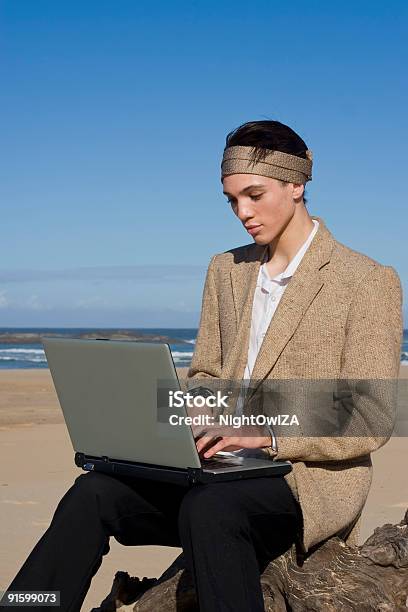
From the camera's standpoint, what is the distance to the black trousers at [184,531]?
2941 mm

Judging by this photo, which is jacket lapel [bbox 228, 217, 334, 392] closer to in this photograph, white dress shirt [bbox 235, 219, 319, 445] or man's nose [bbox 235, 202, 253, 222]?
white dress shirt [bbox 235, 219, 319, 445]

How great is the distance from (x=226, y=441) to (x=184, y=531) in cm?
32

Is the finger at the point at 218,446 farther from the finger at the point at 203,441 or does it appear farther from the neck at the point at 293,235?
the neck at the point at 293,235

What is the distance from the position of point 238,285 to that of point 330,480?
866 millimetres

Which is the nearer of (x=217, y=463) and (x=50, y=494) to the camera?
(x=217, y=463)

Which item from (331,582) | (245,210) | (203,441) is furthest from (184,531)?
(245,210)

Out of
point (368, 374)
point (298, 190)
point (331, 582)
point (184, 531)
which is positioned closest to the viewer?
point (184, 531)

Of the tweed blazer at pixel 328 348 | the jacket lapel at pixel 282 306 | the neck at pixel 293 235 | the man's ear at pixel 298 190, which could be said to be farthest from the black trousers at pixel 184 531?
the man's ear at pixel 298 190

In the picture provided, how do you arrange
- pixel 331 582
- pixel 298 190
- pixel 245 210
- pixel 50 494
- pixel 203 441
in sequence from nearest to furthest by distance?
pixel 203 441 < pixel 331 582 < pixel 245 210 < pixel 298 190 < pixel 50 494

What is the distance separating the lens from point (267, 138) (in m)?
3.64

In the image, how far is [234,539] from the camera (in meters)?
2.98

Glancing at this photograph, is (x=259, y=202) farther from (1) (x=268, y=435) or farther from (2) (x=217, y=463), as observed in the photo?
(2) (x=217, y=463)

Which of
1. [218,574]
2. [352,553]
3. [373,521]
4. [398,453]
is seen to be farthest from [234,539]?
[398,453]

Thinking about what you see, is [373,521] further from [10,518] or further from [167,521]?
[167,521]
